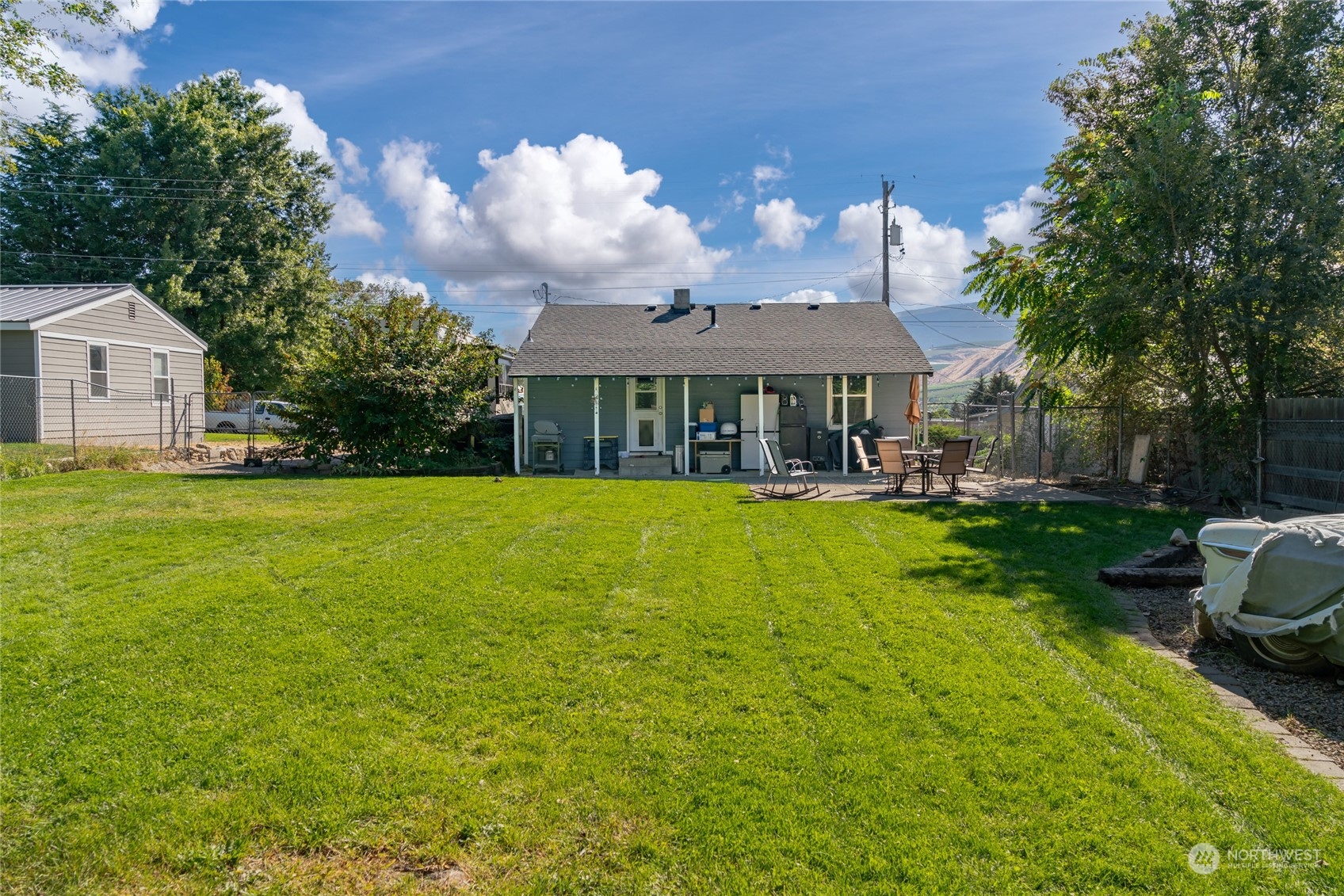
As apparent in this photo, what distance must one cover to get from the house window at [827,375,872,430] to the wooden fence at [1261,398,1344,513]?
8134mm

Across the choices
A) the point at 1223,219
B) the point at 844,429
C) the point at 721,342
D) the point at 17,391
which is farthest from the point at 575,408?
the point at 1223,219

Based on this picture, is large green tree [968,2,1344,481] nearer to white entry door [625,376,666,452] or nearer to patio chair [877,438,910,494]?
patio chair [877,438,910,494]

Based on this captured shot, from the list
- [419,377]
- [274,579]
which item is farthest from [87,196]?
[274,579]

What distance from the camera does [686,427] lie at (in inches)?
627

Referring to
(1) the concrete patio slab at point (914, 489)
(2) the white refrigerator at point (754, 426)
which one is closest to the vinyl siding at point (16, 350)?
(1) the concrete patio slab at point (914, 489)

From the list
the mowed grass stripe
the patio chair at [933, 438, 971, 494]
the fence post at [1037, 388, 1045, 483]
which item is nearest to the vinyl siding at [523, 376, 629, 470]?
the patio chair at [933, 438, 971, 494]

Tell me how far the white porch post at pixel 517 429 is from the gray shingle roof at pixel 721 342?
1.31 feet

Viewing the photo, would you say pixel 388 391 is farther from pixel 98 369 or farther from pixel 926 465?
pixel 926 465

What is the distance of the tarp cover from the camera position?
4324mm

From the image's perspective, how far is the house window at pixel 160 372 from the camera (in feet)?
66.4

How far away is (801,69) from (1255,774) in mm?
12269

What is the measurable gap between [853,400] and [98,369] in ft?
62.3

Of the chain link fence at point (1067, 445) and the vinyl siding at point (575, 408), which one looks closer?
the chain link fence at point (1067, 445)

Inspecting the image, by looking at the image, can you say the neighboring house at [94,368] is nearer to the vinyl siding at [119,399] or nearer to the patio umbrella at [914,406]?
the vinyl siding at [119,399]
